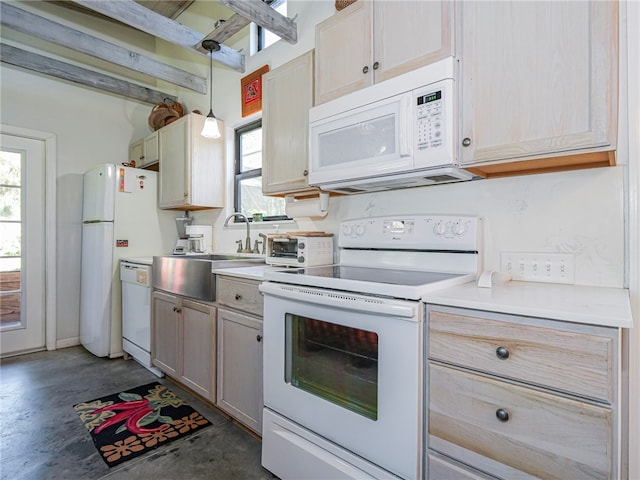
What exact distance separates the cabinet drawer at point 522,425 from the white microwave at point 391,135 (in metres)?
0.79

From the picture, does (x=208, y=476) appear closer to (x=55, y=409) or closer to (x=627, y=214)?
(x=55, y=409)

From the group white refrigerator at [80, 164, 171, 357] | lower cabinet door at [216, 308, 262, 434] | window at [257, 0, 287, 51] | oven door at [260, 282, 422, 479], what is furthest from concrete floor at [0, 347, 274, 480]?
window at [257, 0, 287, 51]

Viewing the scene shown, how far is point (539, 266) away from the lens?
4.44 feet

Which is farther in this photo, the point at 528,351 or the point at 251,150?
the point at 251,150

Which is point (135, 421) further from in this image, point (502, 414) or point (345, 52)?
point (345, 52)

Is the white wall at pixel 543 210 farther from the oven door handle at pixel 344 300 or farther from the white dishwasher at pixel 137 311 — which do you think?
the white dishwasher at pixel 137 311

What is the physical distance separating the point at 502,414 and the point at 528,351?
0.20 meters

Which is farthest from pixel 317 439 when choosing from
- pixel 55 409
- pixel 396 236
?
pixel 55 409

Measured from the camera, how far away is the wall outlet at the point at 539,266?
129 centimetres

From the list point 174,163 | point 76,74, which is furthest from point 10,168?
point 174,163

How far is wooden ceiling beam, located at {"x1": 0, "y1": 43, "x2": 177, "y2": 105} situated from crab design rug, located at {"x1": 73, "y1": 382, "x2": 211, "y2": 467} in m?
2.91

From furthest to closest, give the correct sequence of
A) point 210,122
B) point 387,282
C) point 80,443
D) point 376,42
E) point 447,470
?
point 210,122 → point 80,443 → point 376,42 → point 387,282 → point 447,470

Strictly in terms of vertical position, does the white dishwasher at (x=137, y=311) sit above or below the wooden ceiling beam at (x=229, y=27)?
below

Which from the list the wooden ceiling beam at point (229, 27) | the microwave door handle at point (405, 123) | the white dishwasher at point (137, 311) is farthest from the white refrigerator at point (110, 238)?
the microwave door handle at point (405, 123)
